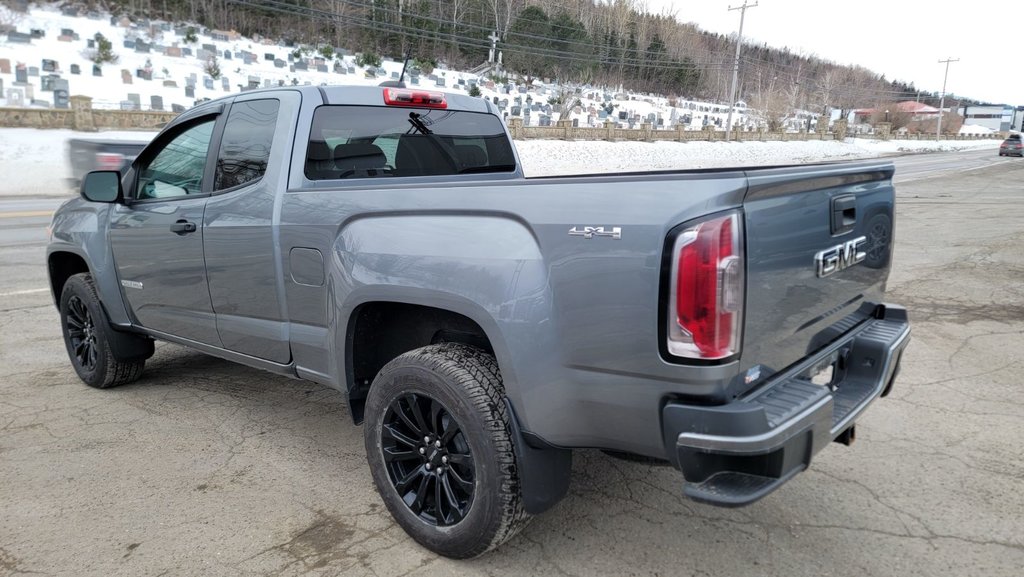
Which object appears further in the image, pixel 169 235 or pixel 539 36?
pixel 539 36

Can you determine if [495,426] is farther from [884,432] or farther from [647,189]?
[884,432]

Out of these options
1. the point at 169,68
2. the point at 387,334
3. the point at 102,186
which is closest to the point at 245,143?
the point at 102,186

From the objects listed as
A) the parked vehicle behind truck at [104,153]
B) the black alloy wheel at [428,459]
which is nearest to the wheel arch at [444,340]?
the black alloy wheel at [428,459]

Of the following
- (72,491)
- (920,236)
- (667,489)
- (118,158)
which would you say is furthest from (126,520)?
(920,236)

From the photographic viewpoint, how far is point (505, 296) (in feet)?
7.68

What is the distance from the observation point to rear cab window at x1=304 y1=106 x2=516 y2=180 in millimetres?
3465

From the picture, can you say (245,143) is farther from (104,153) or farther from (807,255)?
(104,153)

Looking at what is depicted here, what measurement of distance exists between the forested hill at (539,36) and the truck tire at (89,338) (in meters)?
47.0

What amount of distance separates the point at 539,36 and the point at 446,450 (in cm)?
7503

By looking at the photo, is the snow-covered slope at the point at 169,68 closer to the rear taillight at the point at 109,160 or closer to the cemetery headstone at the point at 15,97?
the cemetery headstone at the point at 15,97

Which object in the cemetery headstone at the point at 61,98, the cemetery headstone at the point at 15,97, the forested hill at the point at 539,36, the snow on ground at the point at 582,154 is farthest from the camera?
the forested hill at the point at 539,36

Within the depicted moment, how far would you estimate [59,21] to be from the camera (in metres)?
42.8

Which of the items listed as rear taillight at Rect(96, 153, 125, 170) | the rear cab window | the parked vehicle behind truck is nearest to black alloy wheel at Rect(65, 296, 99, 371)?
the rear cab window

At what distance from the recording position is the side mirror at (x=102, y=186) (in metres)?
4.04
